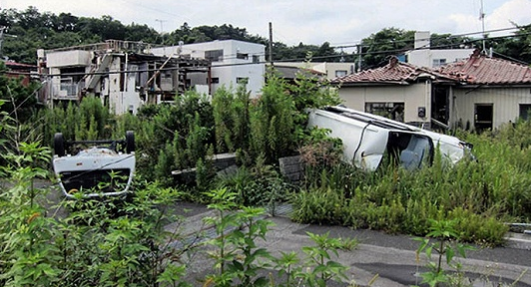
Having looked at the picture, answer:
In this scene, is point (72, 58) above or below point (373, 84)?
above

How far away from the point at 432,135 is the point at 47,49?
32656mm

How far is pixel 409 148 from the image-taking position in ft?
29.8

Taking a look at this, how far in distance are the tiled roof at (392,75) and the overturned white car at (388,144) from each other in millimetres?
4755

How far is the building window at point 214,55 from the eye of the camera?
3725 cm

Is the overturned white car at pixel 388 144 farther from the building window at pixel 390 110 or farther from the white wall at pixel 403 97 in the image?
the building window at pixel 390 110

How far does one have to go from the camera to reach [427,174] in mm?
7633

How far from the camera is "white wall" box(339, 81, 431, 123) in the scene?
13422mm

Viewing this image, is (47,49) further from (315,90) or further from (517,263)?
(517,263)

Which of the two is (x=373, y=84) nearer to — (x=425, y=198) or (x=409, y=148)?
(x=409, y=148)

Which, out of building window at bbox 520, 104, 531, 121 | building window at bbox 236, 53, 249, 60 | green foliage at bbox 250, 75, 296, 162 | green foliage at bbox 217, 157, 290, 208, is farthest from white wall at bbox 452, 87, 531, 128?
building window at bbox 236, 53, 249, 60

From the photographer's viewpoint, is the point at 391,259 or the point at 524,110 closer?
the point at 391,259

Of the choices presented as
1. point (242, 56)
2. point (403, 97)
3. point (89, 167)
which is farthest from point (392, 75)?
point (242, 56)

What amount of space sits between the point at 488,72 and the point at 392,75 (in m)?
3.95

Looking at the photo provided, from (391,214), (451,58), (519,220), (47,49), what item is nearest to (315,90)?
(391,214)
